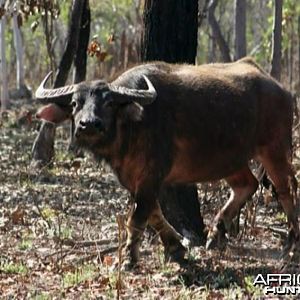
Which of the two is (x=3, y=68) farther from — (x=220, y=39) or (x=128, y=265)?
(x=128, y=265)

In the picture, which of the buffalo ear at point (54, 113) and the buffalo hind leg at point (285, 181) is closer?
the buffalo ear at point (54, 113)

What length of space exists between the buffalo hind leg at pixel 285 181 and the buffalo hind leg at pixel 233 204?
264mm

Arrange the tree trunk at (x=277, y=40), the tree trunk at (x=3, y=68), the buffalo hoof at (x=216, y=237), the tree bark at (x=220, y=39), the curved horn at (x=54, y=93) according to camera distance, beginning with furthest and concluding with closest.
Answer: the tree trunk at (x=3, y=68) → the tree bark at (x=220, y=39) → the tree trunk at (x=277, y=40) → the buffalo hoof at (x=216, y=237) → the curved horn at (x=54, y=93)

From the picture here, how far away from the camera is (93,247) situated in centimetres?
767

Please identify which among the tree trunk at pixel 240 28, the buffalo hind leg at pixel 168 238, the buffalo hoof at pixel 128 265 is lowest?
the buffalo hoof at pixel 128 265

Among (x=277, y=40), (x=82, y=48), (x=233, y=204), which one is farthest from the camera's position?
(x=82, y=48)

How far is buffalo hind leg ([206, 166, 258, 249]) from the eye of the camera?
25.6ft

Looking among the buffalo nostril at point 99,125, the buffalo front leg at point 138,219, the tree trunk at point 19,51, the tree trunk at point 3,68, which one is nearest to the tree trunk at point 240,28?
the buffalo front leg at point 138,219

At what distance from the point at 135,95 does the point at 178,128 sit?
0.59 m

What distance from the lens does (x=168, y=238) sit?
713 cm

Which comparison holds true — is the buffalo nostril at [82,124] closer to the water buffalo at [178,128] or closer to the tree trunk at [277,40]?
the water buffalo at [178,128]

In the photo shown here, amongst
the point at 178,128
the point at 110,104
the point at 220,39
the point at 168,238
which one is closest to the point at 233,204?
the point at 168,238

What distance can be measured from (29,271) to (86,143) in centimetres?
109

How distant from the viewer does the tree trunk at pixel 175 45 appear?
7.94 m
